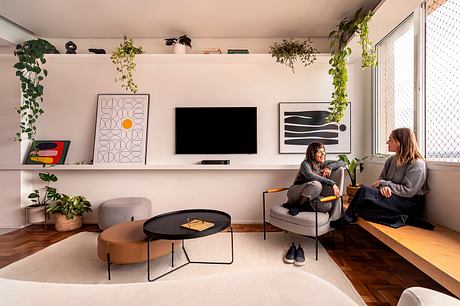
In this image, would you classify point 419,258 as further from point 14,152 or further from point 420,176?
point 14,152

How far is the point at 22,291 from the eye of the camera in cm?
66

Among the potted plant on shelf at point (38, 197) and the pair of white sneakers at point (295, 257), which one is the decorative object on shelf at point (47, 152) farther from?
the pair of white sneakers at point (295, 257)

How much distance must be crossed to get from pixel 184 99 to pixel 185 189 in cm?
144

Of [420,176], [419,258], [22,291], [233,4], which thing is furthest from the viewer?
[233,4]

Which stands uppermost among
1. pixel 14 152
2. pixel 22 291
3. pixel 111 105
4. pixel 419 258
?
pixel 111 105

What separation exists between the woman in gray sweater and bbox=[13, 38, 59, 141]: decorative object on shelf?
446 centimetres

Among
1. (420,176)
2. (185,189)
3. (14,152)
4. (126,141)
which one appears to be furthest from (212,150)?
(14,152)

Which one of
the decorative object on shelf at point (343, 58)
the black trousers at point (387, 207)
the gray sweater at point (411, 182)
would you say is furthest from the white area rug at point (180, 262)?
the decorative object on shelf at point (343, 58)

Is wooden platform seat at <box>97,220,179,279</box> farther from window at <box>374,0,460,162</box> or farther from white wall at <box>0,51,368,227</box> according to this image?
window at <box>374,0,460,162</box>

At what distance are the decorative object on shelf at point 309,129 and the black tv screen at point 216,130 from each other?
0.49m

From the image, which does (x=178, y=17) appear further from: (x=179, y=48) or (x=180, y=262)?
(x=180, y=262)

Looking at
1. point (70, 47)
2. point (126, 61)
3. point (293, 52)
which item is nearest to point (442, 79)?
point (293, 52)

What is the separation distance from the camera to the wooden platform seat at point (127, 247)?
2.03m

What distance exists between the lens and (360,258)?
244cm
